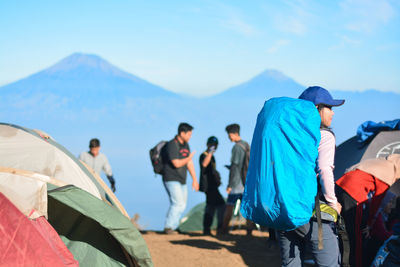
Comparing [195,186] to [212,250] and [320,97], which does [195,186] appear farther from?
[320,97]

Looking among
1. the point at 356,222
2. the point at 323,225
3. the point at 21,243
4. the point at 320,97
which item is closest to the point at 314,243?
the point at 323,225

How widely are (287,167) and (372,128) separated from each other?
175 inches

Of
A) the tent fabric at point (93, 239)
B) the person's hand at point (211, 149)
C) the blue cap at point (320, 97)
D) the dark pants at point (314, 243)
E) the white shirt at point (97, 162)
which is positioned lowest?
the tent fabric at point (93, 239)

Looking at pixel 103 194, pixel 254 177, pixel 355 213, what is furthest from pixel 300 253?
pixel 103 194

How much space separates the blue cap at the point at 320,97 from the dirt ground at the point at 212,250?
2.43 m

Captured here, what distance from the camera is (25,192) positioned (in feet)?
14.3

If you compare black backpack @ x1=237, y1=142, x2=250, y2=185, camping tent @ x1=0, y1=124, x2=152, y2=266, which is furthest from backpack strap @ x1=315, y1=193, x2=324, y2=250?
black backpack @ x1=237, y1=142, x2=250, y2=185

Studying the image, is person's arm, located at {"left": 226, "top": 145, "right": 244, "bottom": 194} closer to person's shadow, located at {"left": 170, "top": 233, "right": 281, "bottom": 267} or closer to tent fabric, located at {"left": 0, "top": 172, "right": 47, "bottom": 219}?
person's shadow, located at {"left": 170, "top": 233, "right": 281, "bottom": 267}

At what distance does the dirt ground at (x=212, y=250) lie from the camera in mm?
6680

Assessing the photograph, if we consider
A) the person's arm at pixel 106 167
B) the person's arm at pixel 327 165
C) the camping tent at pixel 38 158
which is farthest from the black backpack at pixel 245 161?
the person's arm at pixel 327 165

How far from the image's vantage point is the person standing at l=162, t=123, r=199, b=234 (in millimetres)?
8594

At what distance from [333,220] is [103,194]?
295 centimetres

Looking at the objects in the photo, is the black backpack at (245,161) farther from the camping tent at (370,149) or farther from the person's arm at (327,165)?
the person's arm at (327,165)

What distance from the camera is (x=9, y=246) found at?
12.5 ft
